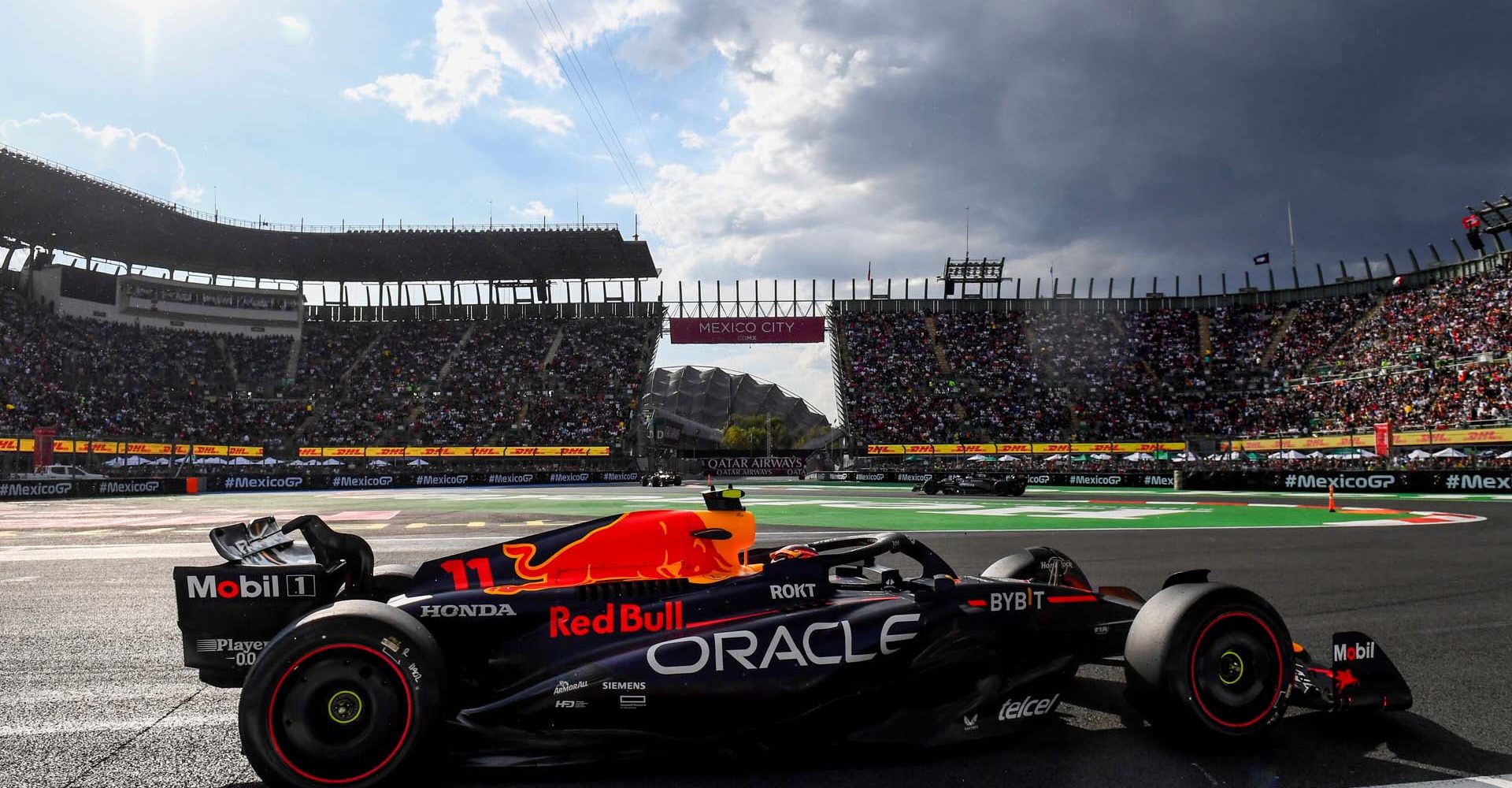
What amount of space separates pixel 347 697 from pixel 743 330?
49.2 meters

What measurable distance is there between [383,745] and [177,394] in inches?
2160

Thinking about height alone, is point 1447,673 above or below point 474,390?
below

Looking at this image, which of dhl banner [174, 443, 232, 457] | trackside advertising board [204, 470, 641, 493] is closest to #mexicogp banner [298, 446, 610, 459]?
trackside advertising board [204, 470, 641, 493]

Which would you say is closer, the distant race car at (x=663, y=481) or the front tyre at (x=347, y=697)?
the front tyre at (x=347, y=697)

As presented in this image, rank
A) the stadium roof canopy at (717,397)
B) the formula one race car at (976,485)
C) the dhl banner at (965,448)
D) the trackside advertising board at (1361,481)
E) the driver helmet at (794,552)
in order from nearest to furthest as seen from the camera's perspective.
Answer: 1. the driver helmet at (794,552)
2. the trackside advertising board at (1361,481)
3. the formula one race car at (976,485)
4. the dhl banner at (965,448)
5. the stadium roof canopy at (717,397)

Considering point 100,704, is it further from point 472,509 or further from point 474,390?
point 474,390

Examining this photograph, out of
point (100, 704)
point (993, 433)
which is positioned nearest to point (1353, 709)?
point (100, 704)

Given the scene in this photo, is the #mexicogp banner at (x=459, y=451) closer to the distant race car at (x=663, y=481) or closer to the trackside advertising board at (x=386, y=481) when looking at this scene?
the trackside advertising board at (x=386, y=481)

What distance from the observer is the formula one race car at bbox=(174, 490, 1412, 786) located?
3.15 meters

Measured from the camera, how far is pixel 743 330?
5212 cm

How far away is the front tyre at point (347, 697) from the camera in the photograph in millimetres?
3090

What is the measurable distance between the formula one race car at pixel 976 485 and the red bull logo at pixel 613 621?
2232 cm

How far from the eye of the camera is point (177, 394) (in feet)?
157

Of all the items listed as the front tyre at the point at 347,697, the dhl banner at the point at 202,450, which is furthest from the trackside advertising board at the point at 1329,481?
the dhl banner at the point at 202,450
